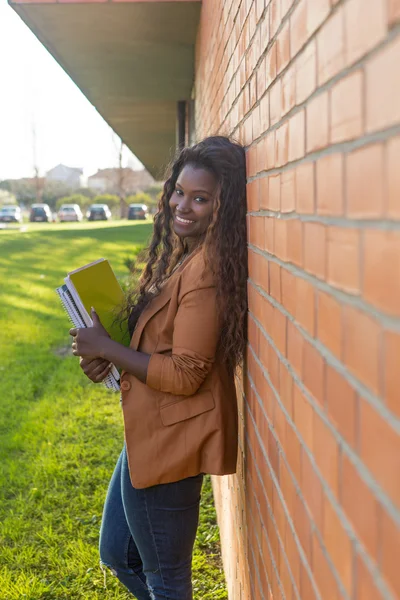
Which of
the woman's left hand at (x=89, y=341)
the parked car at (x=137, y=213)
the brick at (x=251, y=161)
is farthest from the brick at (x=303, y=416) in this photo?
the parked car at (x=137, y=213)

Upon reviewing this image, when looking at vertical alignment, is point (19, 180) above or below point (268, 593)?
above

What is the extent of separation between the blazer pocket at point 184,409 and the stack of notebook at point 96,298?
245 millimetres

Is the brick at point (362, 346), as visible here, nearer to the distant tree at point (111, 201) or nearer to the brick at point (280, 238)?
the brick at point (280, 238)

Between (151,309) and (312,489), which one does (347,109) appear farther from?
(151,309)

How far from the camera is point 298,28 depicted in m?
1.21

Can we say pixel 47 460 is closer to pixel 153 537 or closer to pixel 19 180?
pixel 153 537

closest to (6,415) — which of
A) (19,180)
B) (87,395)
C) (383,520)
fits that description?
(87,395)

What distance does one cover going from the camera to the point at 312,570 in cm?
116

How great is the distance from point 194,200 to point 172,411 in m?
0.68

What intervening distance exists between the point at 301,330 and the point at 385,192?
1.66 feet

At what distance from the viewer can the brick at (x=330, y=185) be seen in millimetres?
924

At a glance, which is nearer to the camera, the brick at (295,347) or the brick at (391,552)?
the brick at (391,552)

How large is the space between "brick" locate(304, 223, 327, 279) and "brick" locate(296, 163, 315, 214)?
0.11 feet

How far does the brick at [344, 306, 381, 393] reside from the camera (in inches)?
30.8
